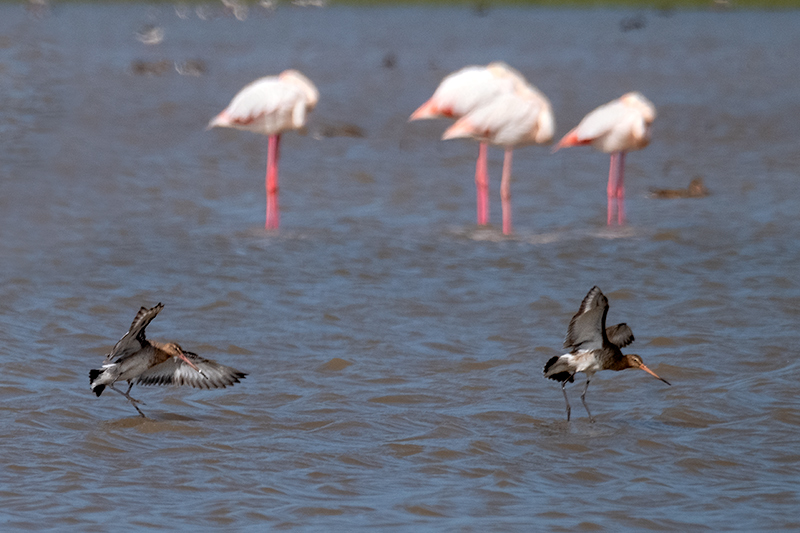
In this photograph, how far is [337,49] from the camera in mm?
33656

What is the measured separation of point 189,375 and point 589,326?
181 centimetres

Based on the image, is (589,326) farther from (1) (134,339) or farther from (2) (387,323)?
(2) (387,323)

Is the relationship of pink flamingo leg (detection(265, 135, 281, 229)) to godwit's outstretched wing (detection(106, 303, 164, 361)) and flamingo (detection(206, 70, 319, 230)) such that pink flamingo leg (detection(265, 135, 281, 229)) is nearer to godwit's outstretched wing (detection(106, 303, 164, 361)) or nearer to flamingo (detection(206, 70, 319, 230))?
flamingo (detection(206, 70, 319, 230))

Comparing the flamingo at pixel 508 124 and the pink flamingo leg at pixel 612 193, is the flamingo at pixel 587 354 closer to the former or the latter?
the pink flamingo leg at pixel 612 193

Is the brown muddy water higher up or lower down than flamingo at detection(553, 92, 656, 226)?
lower down

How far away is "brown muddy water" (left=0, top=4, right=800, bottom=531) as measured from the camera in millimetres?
4789

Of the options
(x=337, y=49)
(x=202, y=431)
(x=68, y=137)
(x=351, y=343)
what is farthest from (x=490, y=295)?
(x=337, y=49)

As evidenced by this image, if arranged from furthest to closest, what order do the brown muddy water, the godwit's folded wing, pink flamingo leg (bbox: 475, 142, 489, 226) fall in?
pink flamingo leg (bbox: 475, 142, 489, 226), the godwit's folded wing, the brown muddy water

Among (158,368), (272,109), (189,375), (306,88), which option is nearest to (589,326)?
(189,375)

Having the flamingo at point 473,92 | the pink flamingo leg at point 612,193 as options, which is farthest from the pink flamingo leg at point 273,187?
the pink flamingo leg at point 612,193

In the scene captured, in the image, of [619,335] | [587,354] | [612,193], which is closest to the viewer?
[587,354]

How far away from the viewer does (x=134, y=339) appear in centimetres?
536

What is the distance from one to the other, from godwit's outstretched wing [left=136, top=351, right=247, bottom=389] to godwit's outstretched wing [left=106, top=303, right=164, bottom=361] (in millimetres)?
171

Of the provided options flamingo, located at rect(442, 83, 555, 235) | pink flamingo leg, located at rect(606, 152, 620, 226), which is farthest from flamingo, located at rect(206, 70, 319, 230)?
pink flamingo leg, located at rect(606, 152, 620, 226)
